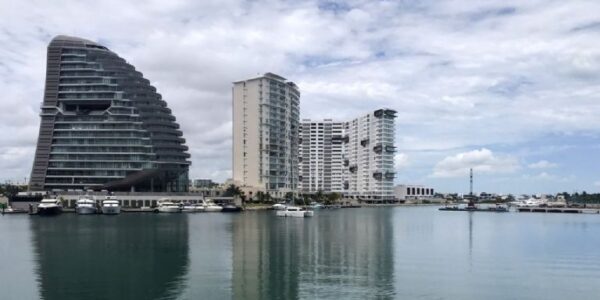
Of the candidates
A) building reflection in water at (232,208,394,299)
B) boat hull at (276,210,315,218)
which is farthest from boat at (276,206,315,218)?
building reflection in water at (232,208,394,299)

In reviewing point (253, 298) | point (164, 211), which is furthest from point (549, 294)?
point (164, 211)

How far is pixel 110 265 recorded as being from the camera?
57.5 m

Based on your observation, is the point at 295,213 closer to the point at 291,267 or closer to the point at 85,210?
the point at 85,210

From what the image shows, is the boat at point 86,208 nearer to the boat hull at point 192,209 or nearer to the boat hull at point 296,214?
the boat hull at point 192,209

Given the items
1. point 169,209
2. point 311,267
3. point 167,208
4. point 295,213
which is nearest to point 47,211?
point 167,208

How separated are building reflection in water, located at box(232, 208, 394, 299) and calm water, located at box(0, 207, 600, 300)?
3.5 inches

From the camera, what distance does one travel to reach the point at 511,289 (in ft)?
158

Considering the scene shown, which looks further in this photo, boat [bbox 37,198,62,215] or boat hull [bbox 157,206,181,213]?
boat hull [bbox 157,206,181,213]

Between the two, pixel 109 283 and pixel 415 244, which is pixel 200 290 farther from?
pixel 415 244

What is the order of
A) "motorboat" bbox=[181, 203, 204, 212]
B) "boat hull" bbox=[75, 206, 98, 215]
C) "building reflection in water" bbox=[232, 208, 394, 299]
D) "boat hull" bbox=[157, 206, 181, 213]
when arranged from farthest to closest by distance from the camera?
"motorboat" bbox=[181, 203, 204, 212], "boat hull" bbox=[157, 206, 181, 213], "boat hull" bbox=[75, 206, 98, 215], "building reflection in water" bbox=[232, 208, 394, 299]

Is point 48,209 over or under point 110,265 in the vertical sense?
over

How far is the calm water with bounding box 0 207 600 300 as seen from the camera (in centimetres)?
4566

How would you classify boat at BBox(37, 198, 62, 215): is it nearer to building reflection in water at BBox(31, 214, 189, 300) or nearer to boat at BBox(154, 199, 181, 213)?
boat at BBox(154, 199, 181, 213)

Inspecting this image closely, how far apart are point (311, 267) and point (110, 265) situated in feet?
60.9
